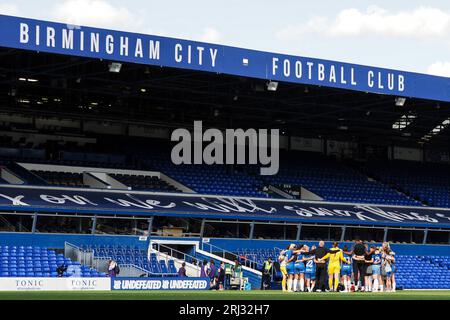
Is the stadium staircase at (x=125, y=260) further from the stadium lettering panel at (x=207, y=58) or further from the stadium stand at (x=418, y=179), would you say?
the stadium stand at (x=418, y=179)

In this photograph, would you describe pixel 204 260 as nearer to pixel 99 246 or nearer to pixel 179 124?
pixel 99 246

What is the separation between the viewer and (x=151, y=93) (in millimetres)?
46219

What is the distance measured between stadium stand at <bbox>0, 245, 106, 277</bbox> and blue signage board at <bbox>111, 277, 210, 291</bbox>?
6.68 feet

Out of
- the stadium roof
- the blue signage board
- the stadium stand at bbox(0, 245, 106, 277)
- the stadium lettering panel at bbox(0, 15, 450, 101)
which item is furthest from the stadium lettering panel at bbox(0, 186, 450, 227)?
the blue signage board

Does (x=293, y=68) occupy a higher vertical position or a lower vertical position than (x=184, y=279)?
higher

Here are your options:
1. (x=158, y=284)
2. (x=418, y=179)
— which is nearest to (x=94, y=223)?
(x=158, y=284)

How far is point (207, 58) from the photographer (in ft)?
130

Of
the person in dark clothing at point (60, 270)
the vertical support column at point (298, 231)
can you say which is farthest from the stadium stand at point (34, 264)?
the vertical support column at point (298, 231)

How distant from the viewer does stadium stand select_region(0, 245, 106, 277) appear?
33781 mm

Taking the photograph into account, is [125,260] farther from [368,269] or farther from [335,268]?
[368,269]

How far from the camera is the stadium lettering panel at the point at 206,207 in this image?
1545 inches

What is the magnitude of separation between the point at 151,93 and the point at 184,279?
575 inches

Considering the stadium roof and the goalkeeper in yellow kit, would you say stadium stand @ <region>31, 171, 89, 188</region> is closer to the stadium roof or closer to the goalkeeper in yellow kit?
the stadium roof
